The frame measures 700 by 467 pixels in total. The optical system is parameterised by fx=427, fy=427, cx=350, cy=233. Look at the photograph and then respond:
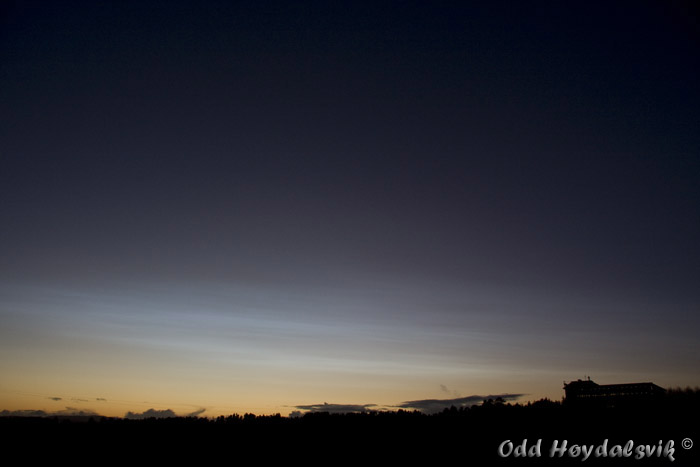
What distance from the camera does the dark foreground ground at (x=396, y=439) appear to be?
1477cm

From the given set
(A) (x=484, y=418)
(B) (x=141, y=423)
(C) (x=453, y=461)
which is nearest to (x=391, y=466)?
(C) (x=453, y=461)

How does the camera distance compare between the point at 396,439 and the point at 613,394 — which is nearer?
the point at 396,439

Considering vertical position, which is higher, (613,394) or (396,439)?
(613,394)

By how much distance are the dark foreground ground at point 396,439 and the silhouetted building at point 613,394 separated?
1.76 metres

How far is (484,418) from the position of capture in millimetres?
19016

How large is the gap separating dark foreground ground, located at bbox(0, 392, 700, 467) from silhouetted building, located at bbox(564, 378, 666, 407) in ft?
5.79

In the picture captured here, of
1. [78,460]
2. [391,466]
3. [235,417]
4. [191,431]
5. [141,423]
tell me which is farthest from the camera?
[235,417]

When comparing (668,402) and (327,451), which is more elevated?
(668,402)

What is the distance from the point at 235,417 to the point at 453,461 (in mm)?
13762

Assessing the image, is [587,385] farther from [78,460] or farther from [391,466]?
[78,460]

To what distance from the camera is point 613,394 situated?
23.3m

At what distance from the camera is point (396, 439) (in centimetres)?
1716

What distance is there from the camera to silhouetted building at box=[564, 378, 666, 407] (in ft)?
72.6

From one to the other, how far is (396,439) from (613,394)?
13967 millimetres
